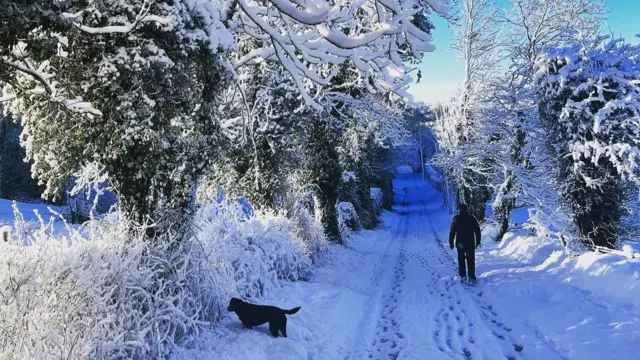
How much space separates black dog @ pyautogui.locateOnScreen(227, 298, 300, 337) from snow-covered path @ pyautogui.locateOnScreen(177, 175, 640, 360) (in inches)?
5.0

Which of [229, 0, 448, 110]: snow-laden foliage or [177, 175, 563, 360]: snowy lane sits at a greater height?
[229, 0, 448, 110]: snow-laden foliage

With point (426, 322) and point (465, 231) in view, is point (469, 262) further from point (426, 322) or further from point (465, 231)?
point (426, 322)

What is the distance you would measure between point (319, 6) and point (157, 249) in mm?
3286

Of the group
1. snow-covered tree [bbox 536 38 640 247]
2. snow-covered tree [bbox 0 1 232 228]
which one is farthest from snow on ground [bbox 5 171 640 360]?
snow-covered tree [bbox 0 1 232 228]

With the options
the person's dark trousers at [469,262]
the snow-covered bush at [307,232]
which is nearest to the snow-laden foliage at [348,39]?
the person's dark trousers at [469,262]

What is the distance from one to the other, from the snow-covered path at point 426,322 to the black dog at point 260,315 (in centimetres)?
13

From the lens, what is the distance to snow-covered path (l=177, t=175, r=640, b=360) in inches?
195

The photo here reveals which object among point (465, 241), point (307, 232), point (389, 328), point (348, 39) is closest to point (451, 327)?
point (389, 328)

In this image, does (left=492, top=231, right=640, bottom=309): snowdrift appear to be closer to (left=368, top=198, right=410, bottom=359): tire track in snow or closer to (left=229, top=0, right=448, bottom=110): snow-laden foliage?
(left=368, top=198, right=410, bottom=359): tire track in snow

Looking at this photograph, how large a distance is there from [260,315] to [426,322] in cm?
248

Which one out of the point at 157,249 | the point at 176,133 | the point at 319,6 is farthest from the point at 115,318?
the point at 319,6

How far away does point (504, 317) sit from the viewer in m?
6.40

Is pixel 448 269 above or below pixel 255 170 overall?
below

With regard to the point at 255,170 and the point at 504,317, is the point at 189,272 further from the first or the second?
the point at 255,170
